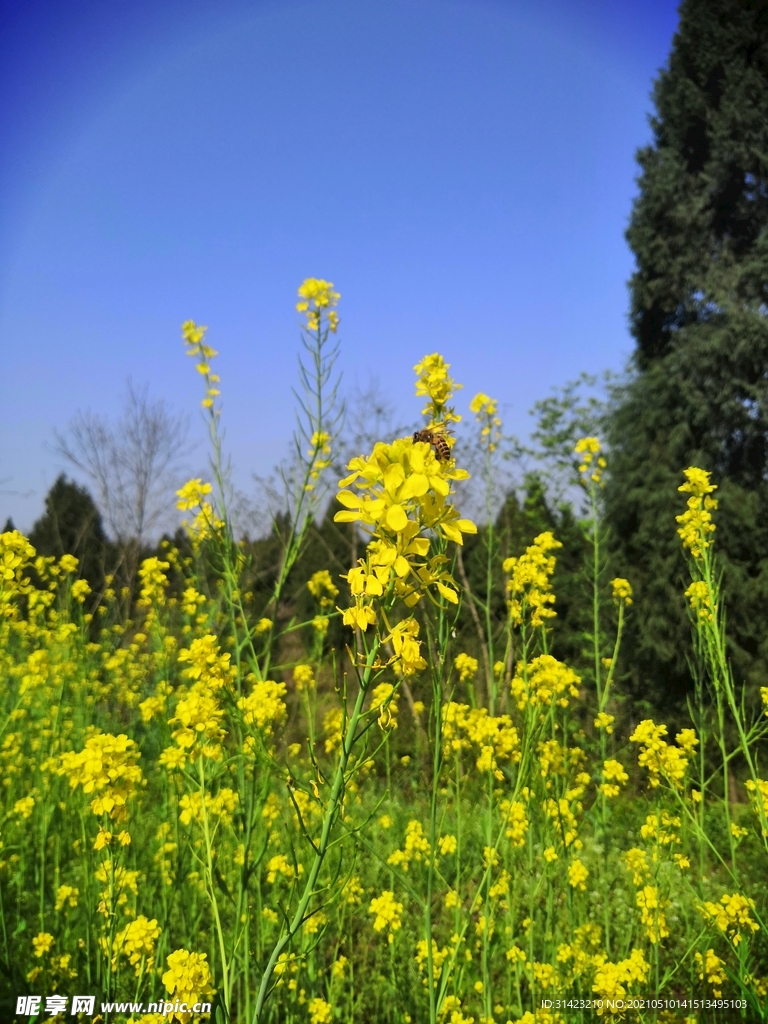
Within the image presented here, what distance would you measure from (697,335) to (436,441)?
7602 millimetres

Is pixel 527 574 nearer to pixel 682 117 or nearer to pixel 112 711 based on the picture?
pixel 112 711

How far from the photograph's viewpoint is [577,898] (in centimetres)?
267

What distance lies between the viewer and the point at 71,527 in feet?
48.8

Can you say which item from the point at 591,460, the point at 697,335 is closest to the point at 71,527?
the point at 697,335

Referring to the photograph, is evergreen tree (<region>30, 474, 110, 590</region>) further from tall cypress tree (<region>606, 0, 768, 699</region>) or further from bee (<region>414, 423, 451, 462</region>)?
bee (<region>414, 423, 451, 462</region>)

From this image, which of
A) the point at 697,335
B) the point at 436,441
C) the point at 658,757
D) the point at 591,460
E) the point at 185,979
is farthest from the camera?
the point at 697,335

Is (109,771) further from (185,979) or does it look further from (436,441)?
(436,441)

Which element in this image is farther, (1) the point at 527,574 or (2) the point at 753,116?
(2) the point at 753,116

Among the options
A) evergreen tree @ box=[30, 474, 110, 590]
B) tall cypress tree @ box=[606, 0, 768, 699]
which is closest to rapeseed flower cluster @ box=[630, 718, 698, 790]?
tall cypress tree @ box=[606, 0, 768, 699]

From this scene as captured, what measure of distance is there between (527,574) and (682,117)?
26.6 feet

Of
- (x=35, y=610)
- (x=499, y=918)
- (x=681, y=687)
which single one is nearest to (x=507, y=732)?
(x=499, y=918)

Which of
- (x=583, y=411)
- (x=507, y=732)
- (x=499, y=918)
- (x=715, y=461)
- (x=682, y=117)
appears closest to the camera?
(x=499, y=918)

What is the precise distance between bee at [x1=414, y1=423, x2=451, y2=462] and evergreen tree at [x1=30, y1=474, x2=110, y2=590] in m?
13.2

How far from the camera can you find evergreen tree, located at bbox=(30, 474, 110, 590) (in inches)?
542
